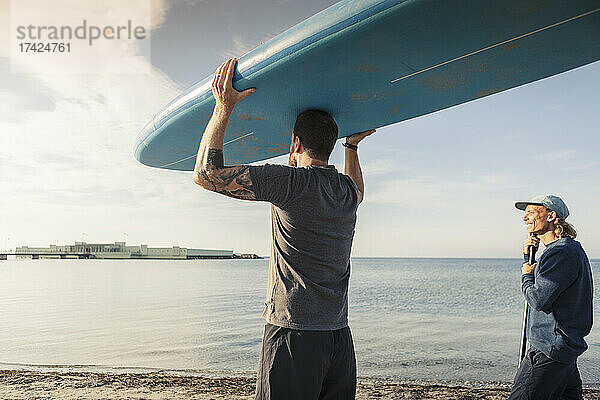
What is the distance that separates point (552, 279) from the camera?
3027mm

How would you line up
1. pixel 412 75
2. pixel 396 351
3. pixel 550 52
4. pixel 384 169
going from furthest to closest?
pixel 384 169 → pixel 396 351 → pixel 412 75 → pixel 550 52

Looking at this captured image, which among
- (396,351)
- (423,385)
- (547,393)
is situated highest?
(547,393)

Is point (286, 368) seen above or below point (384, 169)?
below

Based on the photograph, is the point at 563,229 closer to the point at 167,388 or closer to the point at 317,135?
the point at 317,135

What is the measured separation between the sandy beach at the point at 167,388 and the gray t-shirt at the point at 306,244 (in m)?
3.17

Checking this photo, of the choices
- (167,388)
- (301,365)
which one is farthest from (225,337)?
(301,365)

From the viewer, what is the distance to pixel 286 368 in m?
1.90

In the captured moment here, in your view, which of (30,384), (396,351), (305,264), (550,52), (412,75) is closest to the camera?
(305,264)

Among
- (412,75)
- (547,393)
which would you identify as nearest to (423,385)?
(547,393)

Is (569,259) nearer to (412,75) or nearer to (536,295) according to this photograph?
(536,295)

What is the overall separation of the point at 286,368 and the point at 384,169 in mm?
Answer: 27416

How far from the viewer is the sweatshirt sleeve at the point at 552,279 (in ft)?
9.89

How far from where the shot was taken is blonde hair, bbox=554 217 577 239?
3.24 m

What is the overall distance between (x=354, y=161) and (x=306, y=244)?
0.76 meters
